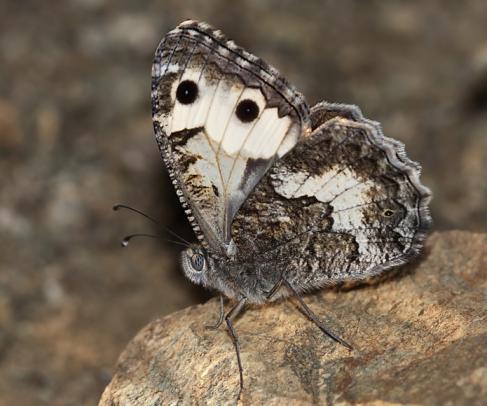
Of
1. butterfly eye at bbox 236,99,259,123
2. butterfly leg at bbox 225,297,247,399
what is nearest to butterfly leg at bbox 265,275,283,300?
butterfly leg at bbox 225,297,247,399

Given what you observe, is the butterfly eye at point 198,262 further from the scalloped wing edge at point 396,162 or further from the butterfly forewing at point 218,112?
the scalloped wing edge at point 396,162

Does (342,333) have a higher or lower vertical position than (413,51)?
lower

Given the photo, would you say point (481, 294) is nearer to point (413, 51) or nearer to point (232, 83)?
point (232, 83)

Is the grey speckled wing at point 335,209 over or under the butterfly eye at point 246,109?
under

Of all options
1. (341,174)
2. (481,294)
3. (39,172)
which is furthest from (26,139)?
(481,294)

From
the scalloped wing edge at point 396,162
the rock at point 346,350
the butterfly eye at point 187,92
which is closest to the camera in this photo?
the rock at point 346,350

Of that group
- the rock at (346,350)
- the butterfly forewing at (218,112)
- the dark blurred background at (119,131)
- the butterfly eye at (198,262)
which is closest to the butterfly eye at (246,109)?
the butterfly forewing at (218,112)
